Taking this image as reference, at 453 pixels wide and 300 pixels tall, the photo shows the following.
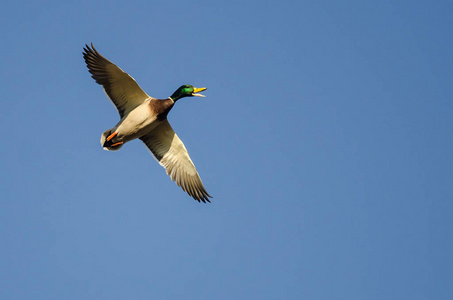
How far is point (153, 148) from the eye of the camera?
1261 cm

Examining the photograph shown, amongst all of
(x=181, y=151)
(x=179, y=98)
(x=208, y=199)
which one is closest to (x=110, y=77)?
(x=179, y=98)

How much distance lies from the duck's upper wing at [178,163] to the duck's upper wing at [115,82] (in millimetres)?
1123

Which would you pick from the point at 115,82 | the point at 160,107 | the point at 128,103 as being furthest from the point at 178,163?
the point at 115,82

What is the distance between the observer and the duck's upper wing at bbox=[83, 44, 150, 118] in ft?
36.5

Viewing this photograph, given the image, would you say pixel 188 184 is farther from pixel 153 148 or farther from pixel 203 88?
pixel 203 88

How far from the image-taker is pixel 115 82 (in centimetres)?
1134

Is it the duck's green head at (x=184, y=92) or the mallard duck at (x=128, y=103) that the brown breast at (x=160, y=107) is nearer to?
the mallard duck at (x=128, y=103)

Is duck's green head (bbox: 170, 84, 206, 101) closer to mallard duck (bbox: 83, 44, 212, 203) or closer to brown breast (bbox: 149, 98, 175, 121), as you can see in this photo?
mallard duck (bbox: 83, 44, 212, 203)

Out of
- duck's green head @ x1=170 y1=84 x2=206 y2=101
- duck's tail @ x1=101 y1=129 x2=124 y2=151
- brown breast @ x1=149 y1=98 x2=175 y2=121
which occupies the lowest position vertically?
duck's tail @ x1=101 y1=129 x2=124 y2=151

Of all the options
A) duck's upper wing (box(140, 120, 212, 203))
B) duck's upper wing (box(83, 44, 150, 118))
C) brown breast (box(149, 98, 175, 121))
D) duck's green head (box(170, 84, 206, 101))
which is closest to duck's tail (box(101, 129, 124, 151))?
duck's upper wing (box(83, 44, 150, 118))

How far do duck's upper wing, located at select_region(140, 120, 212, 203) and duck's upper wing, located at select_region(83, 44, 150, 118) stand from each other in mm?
1123

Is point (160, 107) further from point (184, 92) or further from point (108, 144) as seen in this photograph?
point (108, 144)

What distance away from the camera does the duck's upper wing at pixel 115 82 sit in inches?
438

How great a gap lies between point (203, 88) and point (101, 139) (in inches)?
92.3
